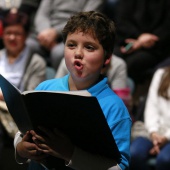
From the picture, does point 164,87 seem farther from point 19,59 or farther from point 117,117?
Answer: point 117,117

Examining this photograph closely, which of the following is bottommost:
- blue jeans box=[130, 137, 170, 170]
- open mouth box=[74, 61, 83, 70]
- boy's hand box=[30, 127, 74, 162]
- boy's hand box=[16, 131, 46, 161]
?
blue jeans box=[130, 137, 170, 170]

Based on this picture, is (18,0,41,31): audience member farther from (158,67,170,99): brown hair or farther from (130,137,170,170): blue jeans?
(130,137,170,170): blue jeans

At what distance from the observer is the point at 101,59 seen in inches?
54.0

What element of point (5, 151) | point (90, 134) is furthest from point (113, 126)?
point (5, 151)

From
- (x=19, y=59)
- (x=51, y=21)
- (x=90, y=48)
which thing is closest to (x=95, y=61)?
(x=90, y=48)

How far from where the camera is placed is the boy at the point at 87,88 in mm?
1281

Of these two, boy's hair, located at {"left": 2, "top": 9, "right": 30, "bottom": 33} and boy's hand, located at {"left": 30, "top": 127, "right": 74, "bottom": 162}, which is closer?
boy's hand, located at {"left": 30, "top": 127, "right": 74, "bottom": 162}

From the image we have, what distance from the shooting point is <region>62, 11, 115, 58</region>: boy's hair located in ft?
4.48

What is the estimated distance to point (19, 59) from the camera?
3230 mm

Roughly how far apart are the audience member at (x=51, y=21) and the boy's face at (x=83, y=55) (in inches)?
88.3

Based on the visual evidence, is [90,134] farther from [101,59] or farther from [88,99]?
[101,59]

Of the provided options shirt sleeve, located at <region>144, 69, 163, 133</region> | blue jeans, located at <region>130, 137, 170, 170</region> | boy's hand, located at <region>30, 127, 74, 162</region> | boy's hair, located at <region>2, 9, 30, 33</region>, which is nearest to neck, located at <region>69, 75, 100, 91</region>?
boy's hand, located at <region>30, 127, 74, 162</region>

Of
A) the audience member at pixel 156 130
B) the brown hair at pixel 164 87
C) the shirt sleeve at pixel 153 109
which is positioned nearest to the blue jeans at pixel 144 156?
the audience member at pixel 156 130

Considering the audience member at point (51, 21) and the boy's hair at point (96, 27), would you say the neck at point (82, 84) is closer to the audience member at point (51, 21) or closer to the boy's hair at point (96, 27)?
the boy's hair at point (96, 27)
